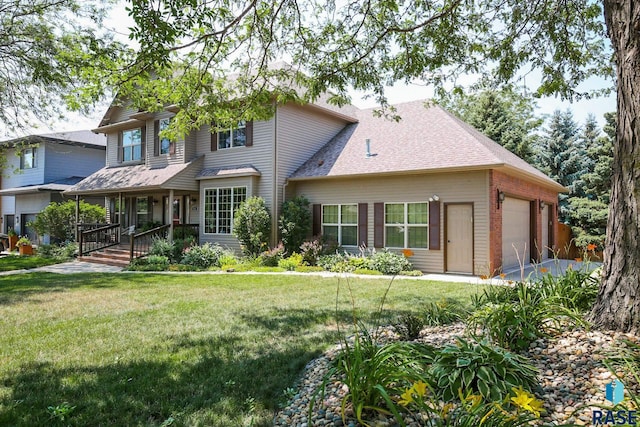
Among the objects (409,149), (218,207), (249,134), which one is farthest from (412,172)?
(218,207)

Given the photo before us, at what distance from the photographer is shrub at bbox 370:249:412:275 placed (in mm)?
12264

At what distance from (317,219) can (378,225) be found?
98.9 inches

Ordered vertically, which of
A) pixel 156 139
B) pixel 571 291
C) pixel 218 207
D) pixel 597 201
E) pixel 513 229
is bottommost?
pixel 571 291

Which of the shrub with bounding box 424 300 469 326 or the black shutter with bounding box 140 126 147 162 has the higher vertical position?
the black shutter with bounding box 140 126 147 162

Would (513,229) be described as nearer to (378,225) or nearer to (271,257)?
(378,225)

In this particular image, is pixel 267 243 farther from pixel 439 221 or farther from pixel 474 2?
pixel 474 2

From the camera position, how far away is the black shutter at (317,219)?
1510 centimetres

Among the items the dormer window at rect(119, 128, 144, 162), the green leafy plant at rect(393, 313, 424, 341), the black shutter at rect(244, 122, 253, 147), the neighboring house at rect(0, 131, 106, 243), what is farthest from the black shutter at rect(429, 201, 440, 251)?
the neighboring house at rect(0, 131, 106, 243)

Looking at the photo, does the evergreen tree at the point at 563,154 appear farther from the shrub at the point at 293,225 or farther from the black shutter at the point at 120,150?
the black shutter at the point at 120,150

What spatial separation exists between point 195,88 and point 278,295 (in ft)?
14.4

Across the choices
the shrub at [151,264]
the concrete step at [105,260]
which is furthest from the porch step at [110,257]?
the shrub at [151,264]

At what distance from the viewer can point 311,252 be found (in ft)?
46.1

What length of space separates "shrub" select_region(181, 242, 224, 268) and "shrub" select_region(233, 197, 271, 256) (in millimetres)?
1048

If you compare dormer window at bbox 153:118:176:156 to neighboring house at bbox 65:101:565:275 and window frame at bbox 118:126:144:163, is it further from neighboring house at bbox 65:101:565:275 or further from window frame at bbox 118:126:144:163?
window frame at bbox 118:126:144:163
